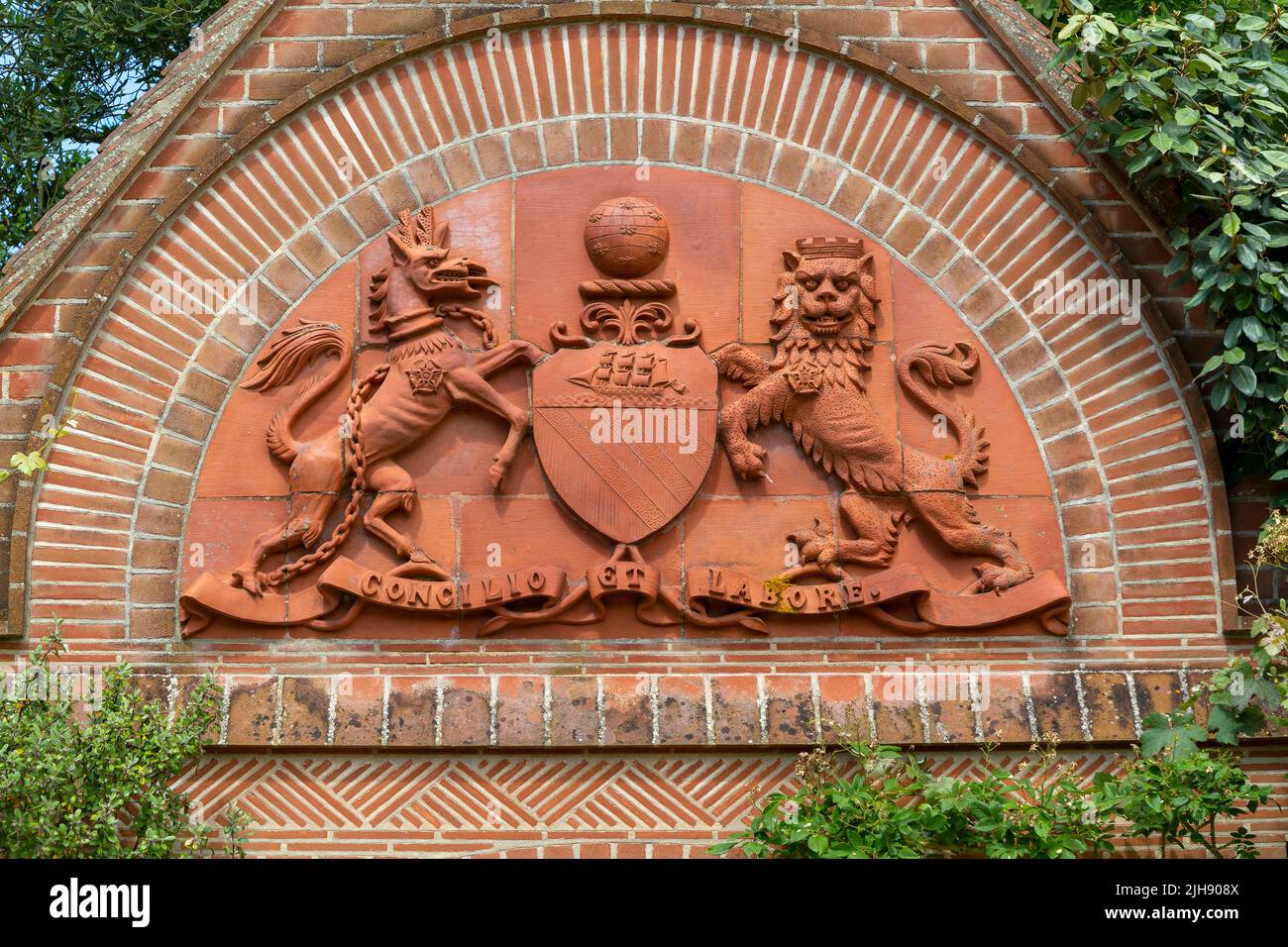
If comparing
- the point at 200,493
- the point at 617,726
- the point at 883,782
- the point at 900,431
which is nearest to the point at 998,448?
the point at 900,431

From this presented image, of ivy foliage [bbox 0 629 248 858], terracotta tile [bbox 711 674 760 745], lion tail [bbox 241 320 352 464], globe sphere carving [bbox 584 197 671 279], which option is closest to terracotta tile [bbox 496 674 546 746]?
terracotta tile [bbox 711 674 760 745]

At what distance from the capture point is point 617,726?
26.4ft

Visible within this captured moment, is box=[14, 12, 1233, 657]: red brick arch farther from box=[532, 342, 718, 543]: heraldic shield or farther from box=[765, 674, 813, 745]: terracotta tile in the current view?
box=[765, 674, 813, 745]: terracotta tile

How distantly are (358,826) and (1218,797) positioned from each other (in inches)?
155

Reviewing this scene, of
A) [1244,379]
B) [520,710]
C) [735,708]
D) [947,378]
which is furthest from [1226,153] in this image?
[520,710]

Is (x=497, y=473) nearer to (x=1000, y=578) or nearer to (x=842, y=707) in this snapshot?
(x=842, y=707)

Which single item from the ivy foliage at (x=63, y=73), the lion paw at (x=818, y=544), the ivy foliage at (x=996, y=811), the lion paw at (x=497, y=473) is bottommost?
the ivy foliage at (x=996, y=811)

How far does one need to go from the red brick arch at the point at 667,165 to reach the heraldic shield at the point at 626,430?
1103 millimetres

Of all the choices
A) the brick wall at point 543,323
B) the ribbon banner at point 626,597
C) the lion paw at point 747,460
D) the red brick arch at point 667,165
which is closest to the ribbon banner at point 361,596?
the ribbon banner at point 626,597

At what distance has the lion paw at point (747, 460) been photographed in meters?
8.33

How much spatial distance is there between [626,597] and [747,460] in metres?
0.90

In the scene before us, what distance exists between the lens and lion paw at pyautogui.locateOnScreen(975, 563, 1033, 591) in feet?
27.2

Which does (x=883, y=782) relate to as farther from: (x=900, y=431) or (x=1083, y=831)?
(x=900, y=431)

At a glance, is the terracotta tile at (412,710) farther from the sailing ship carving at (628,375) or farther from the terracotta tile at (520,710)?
the sailing ship carving at (628,375)
